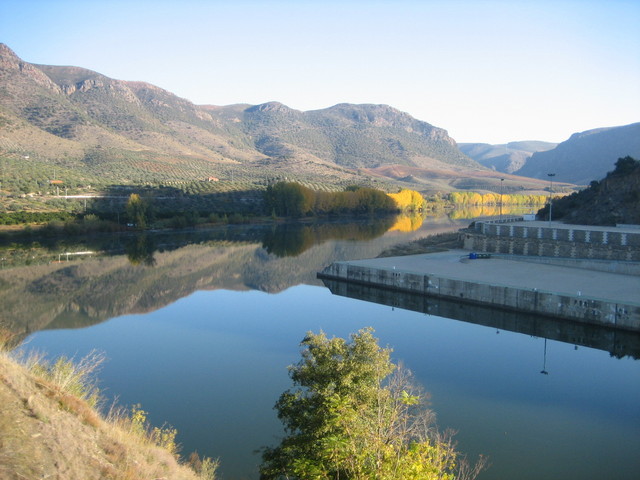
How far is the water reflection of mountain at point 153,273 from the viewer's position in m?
22.7

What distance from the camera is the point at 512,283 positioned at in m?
22.8

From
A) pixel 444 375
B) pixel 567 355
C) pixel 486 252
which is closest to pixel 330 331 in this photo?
pixel 444 375

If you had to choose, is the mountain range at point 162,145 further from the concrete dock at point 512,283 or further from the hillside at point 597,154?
the concrete dock at point 512,283

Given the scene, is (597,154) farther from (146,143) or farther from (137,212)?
(137,212)

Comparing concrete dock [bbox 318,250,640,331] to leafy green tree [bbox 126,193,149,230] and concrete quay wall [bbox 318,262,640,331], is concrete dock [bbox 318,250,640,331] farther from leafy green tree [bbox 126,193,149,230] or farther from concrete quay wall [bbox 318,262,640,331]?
leafy green tree [bbox 126,193,149,230]

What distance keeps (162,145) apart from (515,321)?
10353 cm

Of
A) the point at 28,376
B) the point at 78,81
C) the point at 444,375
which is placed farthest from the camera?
the point at 78,81

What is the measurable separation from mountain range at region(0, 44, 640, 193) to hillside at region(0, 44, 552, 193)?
0.88 feet

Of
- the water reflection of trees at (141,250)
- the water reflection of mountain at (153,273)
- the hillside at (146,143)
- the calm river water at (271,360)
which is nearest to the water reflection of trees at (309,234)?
the water reflection of mountain at (153,273)

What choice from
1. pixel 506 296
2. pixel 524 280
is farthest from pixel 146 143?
pixel 506 296

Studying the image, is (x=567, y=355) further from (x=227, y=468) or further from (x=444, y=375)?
(x=227, y=468)

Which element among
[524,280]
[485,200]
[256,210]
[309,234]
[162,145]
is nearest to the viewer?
[524,280]

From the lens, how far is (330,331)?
1916 centimetres

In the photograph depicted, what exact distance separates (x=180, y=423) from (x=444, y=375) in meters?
7.20
